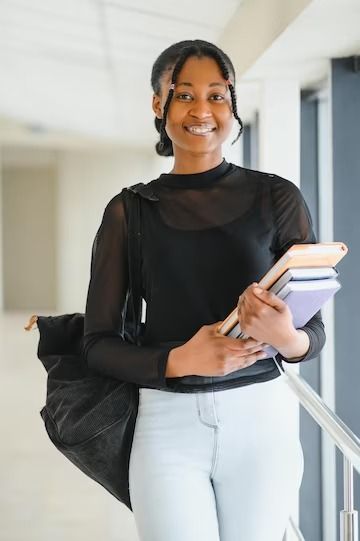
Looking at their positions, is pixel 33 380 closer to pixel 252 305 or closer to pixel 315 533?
pixel 315 533

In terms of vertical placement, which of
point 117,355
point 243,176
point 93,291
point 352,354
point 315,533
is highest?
point 243,176

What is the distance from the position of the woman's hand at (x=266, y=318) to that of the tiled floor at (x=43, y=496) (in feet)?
9.74

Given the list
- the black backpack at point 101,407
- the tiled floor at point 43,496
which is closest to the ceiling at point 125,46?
the black backpack at point 101,407

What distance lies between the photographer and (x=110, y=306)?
1521 mm

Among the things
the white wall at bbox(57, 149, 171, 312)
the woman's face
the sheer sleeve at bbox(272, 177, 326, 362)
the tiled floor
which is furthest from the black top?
the white wall at bbox(57, 149, 171, 312)

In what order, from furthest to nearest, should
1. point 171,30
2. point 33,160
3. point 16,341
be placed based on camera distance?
point 33,160
point 16,341
point 171,30

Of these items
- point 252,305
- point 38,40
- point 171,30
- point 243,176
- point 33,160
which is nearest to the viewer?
point 252,305

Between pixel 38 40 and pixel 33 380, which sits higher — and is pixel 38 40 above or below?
above

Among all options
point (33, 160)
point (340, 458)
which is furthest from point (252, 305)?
point (33, 160)

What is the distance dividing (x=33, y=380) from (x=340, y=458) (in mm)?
5245

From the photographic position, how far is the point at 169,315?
59.7 inches

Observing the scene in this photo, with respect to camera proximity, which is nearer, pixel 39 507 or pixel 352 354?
pixel 352 354

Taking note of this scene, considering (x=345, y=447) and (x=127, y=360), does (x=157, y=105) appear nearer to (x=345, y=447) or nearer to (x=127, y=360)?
(x=127, y=360)

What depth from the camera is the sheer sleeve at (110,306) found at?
58.1 inches
